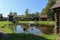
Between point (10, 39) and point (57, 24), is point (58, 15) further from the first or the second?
point (10, 39)

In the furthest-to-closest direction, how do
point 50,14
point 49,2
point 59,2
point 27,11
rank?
point 27,11, point 49,2, point 50,14, point 59,2

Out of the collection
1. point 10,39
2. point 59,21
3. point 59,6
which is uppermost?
point 59,6

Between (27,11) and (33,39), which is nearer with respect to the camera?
(33,39)

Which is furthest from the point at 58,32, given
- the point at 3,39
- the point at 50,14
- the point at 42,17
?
the point at 42,17

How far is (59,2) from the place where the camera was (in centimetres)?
2281

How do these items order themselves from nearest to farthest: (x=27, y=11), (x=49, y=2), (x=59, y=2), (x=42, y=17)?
(x=59, y=2), (x=49, y=2), (x=42, y=17), (x=27, y=11)

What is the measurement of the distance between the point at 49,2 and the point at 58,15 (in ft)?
219

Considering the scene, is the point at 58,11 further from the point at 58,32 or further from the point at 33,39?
the point at 33,39

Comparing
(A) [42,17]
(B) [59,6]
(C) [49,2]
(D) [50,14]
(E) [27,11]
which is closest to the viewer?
(B) [59,6]

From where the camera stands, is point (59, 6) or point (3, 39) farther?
point (59, 6)

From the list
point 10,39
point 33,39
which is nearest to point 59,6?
A: point 33,39

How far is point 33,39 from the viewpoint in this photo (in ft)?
55.8

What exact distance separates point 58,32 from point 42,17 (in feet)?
247

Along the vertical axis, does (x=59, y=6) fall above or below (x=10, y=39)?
above
